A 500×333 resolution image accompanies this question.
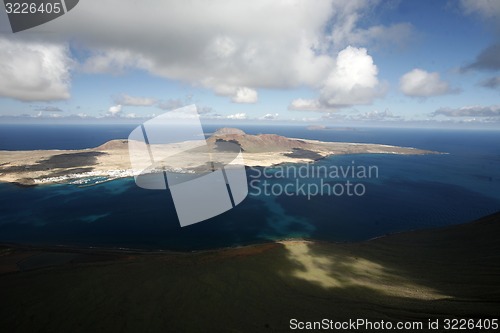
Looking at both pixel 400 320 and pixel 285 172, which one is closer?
pixel 400 320

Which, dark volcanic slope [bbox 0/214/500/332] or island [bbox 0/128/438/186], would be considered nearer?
dark volcanic slope [bbox 0/214/500/332]

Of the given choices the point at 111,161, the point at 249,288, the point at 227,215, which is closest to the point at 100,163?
the point at 111,161

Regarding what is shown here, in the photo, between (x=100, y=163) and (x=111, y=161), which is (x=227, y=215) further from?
(x=111, y=161)

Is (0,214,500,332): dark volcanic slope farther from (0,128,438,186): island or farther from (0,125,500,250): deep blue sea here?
(0,128,438,186): island

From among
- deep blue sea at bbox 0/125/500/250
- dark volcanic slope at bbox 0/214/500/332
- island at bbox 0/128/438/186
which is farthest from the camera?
island at bbox 0/128/438/186

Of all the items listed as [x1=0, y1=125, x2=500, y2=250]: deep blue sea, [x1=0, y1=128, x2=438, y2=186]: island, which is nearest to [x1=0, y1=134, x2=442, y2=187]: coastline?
[x1=0, y1=128, x2=438, y2=186]: island

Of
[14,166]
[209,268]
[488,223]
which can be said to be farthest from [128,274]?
[14,166]

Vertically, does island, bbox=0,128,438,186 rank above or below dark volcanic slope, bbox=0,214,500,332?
above

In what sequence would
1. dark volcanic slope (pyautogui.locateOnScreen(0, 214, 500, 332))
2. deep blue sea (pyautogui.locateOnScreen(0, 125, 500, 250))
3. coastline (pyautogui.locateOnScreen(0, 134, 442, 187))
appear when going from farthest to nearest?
coastline (pyautogui.locateOnScreen(0, 134, 442, 187)) → deep blue sea (pyautogui.locateOnScreen(0, 125, 500, 250)) → dark volcanic slope (pyautogui.locateOnScreen(0, 214, 500, 332))

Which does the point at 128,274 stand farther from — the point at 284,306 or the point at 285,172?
the point at 285,172
